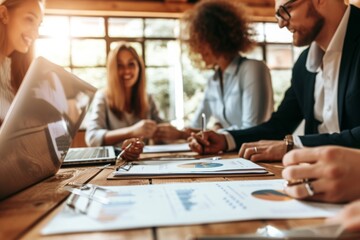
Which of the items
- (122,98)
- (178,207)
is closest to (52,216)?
(178,207)

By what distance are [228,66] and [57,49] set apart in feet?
8.59

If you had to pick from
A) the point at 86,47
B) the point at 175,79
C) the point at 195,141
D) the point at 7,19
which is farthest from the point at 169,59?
the point at 7,19

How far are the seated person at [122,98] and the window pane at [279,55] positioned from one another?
8.62 ft

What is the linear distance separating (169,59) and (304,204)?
3.84 meters

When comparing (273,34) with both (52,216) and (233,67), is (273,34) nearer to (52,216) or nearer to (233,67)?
(233,67)

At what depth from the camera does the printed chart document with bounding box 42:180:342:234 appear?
358 millimetres

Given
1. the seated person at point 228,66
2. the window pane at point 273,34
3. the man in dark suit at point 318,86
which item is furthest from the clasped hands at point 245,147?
the window pane at point 273,34

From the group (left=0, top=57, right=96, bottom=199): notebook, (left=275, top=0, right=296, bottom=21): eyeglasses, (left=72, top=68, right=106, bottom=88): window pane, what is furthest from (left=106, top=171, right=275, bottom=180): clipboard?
(left=72, top=68, right=106, bottom=88): window pane

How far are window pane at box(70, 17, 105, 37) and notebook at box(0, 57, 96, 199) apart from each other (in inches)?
135

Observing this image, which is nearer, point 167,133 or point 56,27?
point 167,133

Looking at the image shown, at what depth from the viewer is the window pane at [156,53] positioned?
13.4ft

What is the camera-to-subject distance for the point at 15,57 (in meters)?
0.87

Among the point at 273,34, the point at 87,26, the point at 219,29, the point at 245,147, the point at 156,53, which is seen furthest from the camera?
the point at 273,34

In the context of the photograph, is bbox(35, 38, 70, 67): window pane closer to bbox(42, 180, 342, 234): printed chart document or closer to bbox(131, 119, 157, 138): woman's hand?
bbox(131, 119, 157, 138): woman's hand
